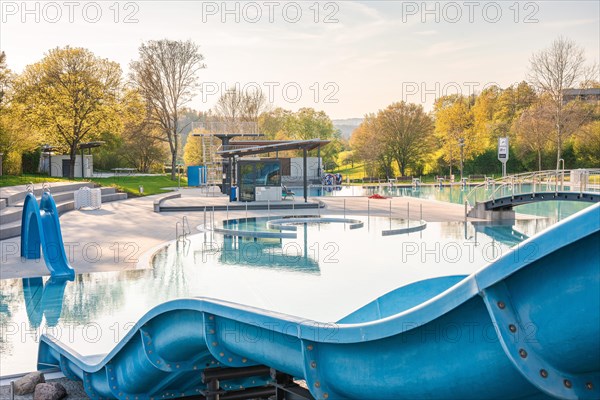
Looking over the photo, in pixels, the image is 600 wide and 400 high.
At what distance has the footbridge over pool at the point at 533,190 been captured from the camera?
2341 cm

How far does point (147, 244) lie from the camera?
64.6 ft

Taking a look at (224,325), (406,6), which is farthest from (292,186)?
(224,325)

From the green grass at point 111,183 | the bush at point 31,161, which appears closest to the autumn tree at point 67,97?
the bush at point 31,161

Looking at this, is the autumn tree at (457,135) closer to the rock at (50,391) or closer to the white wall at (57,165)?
the white wall at (57,165)

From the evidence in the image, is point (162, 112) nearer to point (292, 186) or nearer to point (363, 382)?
point (292, 186)

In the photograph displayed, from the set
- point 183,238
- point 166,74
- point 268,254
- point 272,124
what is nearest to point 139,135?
point 166,74

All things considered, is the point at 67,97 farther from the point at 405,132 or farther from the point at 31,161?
the point at 405,132

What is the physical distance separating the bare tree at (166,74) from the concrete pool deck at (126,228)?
75.6 ft

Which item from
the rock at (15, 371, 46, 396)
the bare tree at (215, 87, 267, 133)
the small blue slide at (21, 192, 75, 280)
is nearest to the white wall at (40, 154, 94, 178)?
the bare tree at (215, 87, 267, 133)

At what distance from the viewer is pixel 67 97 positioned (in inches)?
1833

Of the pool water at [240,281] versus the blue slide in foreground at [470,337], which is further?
the pool water at [240,281]

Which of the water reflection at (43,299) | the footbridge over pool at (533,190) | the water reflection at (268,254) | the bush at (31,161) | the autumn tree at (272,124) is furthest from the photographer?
the autumn tree at (272,124)

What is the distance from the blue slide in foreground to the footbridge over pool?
2155 cm

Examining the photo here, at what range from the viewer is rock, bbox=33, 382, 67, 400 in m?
6.45
